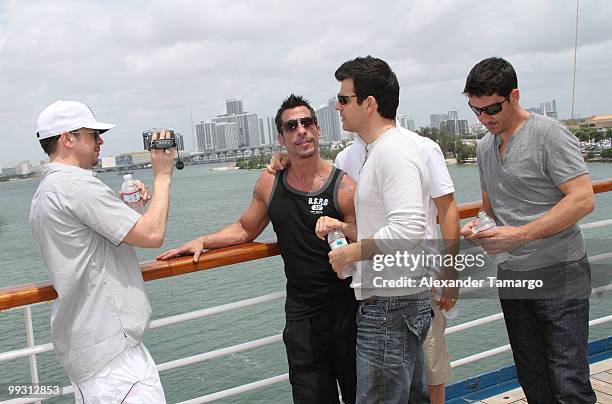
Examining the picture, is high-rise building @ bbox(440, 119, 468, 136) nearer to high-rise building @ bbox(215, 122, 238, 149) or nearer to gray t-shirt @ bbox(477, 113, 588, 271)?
high-rise building @ bbox(215, 122, 238, 149)

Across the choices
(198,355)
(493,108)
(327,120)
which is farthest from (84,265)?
(327,120)

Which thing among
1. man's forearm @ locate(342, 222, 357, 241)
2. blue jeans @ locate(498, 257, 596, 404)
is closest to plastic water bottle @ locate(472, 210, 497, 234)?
blue jeans @ locate(498, 257, 596, 404)

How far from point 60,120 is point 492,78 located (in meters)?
1.41

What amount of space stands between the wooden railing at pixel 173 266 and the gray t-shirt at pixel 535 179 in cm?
49

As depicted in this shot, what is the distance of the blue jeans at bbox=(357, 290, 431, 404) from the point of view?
1.93m

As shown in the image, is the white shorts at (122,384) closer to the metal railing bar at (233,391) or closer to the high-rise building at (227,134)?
the metal railing bar at (233,391)

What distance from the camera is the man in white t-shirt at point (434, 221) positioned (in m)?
2.09

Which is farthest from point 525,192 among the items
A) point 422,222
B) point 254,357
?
point 254,357

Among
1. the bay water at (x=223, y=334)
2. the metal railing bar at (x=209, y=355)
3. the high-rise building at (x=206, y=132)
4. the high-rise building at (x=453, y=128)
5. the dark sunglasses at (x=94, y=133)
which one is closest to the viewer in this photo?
the dark sunglasses at (x=94, y=133)

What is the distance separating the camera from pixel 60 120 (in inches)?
76.2

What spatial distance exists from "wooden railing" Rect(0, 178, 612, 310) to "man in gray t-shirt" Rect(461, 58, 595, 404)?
20.6 inches

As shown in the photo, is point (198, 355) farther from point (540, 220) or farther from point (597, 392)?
point (597, 392)

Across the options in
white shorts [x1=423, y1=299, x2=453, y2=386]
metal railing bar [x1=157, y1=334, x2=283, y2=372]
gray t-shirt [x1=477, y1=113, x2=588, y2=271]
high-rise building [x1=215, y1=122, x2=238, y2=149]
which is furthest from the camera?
high-rise building [x1=215, y1=122, x2=238, y2=149]

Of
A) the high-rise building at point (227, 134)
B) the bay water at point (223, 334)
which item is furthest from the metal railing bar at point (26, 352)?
the high-rise building at point (227, 134)
